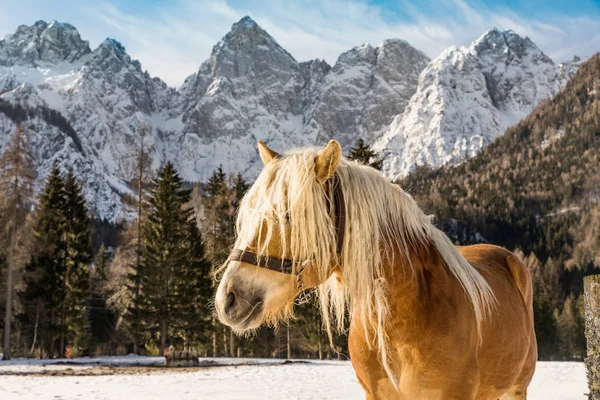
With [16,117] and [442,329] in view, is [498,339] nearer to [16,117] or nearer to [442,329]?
[442,329]

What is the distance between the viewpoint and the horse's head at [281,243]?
6.71 feet

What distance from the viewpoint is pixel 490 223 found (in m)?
117

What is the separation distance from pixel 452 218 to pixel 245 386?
110770 millimetres

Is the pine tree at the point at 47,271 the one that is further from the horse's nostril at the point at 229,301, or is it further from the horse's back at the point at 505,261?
the horse's nostril at the point at 229,301

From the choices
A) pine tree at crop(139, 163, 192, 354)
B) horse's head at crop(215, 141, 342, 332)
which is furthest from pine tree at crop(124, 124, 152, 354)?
horse's head at crop(215, 141, 342, 332)

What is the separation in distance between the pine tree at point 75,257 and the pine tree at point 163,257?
3.43 meters

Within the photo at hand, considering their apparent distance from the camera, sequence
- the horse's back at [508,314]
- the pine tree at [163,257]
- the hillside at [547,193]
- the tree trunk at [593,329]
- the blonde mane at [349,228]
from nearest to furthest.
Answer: the blonde mane at [349,228] → the horse's back at [508,314] → the tree trunk at [593,329] → the pine tree at [163,257] → the hillside at [547,193]

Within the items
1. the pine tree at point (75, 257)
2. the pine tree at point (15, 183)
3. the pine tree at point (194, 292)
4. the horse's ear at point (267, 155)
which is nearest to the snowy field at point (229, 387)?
the horse's ear at point (267, 155)

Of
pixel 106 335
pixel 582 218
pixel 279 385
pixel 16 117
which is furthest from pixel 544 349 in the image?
pixel 16 117

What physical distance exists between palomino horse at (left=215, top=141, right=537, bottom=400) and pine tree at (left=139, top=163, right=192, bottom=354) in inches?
1071

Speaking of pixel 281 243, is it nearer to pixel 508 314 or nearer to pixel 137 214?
pixel 508 314

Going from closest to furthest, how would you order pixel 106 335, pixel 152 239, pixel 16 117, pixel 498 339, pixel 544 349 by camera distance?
pixel 498 339 → pixel 152 239 → pixel 106 335 → pixel 544 349 → pixel 16 117

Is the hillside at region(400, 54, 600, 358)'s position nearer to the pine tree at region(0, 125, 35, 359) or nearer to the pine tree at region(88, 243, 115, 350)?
the pine tree at region(88, 243, 115, 350)

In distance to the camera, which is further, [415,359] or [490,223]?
[490,223]
